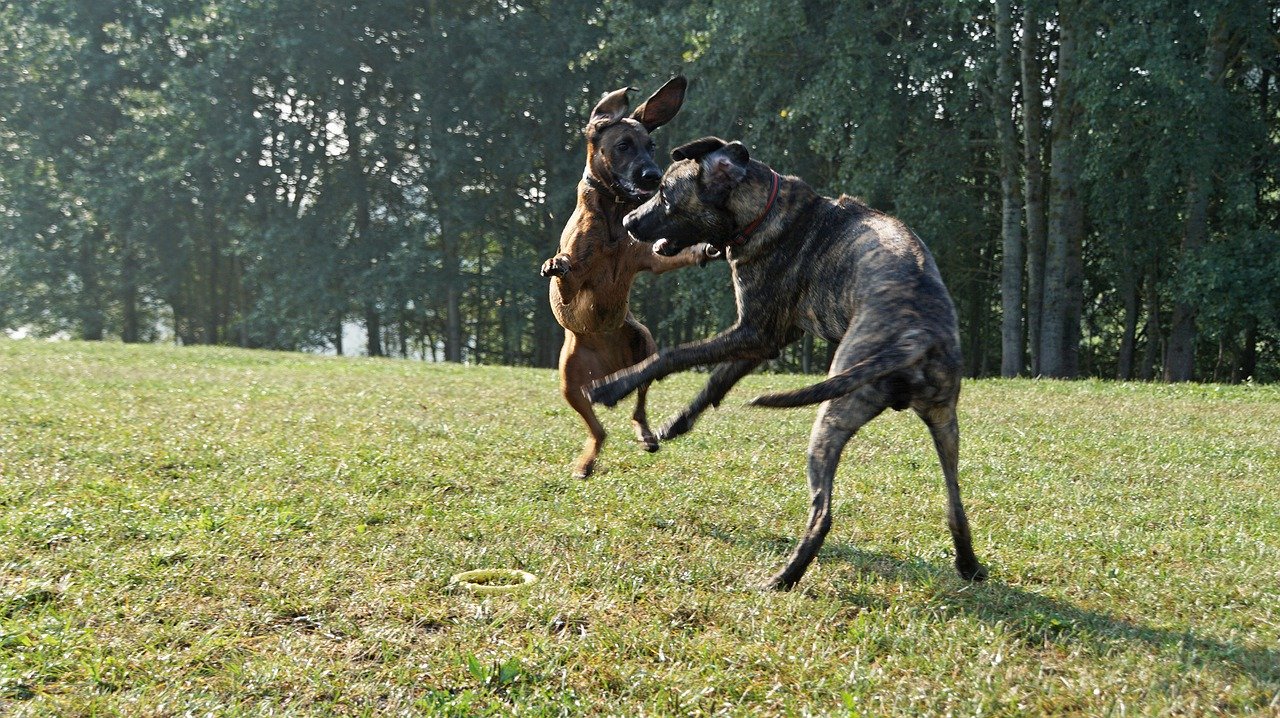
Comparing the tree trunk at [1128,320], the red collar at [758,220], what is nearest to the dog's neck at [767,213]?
the red collar at [758,220]

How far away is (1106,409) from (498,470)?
826 centimetres

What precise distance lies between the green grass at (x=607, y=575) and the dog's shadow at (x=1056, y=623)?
17 mm

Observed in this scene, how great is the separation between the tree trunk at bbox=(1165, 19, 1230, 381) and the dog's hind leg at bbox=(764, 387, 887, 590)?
49.1ft

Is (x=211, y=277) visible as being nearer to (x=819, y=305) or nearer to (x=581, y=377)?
(x=581, y=377)

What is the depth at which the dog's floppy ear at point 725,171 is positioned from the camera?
477cm

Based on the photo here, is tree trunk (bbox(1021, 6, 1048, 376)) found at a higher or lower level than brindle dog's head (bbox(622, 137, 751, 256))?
higher

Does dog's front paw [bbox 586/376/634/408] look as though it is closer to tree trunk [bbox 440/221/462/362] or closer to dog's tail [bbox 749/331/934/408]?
dog's tail [bbox 749/331/934/408]

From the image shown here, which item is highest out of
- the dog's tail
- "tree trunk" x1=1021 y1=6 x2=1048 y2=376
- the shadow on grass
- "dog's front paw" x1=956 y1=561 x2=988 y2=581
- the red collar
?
"tree trunk" x1=1021 y1=6 x2=1048 y2=376

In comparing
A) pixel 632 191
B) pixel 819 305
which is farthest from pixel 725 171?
pixel 632 191

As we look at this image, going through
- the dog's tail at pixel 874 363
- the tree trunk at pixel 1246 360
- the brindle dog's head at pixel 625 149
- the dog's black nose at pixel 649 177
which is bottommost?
the tree trunk at pixel 1246 360

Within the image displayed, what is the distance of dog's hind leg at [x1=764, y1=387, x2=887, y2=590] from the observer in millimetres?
4082

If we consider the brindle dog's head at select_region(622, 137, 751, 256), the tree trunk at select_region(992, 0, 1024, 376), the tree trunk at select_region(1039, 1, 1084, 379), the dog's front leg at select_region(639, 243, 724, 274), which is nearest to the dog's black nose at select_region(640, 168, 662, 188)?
the dog's front leg at select_region(639, 243, 724, 274)

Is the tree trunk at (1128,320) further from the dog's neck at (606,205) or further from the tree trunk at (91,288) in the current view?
the tree trunk at (91,288)

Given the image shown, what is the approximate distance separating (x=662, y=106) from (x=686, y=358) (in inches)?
94.7
